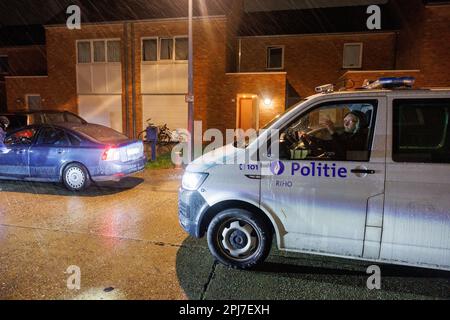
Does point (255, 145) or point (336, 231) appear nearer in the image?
point (336, 231)

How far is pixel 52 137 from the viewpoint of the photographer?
25.1 feet

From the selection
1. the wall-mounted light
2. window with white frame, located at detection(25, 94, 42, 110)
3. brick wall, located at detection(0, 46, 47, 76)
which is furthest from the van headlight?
brick wall, located at detection(0, 46, 47, 76)

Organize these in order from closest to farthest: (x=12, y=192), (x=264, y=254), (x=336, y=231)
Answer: (x=336, y=231), (x=264, y=254), (x=12, y=192)

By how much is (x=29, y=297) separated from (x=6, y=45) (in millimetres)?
26966

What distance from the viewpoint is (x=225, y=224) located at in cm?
397

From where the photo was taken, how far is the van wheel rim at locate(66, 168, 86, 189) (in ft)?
24.3

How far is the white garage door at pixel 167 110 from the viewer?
704 inches

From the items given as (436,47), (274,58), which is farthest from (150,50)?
(436,47)

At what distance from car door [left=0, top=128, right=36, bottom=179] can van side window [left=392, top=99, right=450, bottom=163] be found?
24.1 feet

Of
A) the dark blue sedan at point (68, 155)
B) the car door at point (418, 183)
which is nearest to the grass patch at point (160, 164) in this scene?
the dark blue sedan at point (68, 155)

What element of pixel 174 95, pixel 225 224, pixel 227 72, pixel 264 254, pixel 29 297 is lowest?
pixel 29 297

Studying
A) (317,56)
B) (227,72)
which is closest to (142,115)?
(227,72)

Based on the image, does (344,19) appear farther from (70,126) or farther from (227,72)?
(70,126)

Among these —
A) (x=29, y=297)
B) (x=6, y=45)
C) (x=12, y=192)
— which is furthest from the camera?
(x=6, y=45)
